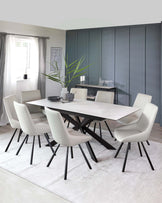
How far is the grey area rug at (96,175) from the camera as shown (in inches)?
90.4

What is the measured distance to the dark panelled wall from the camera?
523 cm

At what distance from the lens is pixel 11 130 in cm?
470

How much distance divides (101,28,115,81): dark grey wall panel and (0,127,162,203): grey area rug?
9.16 ft

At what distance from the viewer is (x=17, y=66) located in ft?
18.1

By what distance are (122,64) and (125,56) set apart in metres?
0.22

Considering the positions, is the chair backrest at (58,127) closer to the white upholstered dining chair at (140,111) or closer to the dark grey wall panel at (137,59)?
the white upholstered dining chair at (140,111)

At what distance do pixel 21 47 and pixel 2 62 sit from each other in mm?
779

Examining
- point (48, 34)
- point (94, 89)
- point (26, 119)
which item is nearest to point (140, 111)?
point (26, 119)

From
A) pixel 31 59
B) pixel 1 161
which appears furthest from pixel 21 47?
pixel 1 161

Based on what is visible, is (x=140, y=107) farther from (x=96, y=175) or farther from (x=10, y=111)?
(x=10, y=111)

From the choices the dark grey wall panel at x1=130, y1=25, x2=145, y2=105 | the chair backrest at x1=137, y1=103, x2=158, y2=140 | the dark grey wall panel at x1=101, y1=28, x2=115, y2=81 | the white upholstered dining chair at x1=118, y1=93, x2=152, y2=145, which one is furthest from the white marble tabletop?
the dark grey wall panel at x1=101, y1=28, x2=115, y2=81

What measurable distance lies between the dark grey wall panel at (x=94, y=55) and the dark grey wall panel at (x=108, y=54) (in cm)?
16

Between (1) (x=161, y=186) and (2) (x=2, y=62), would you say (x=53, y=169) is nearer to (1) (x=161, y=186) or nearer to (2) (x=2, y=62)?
(1) (x=161, y=186)

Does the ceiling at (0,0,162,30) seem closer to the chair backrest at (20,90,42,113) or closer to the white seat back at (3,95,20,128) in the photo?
the white seat back at (3,95,20,128)
